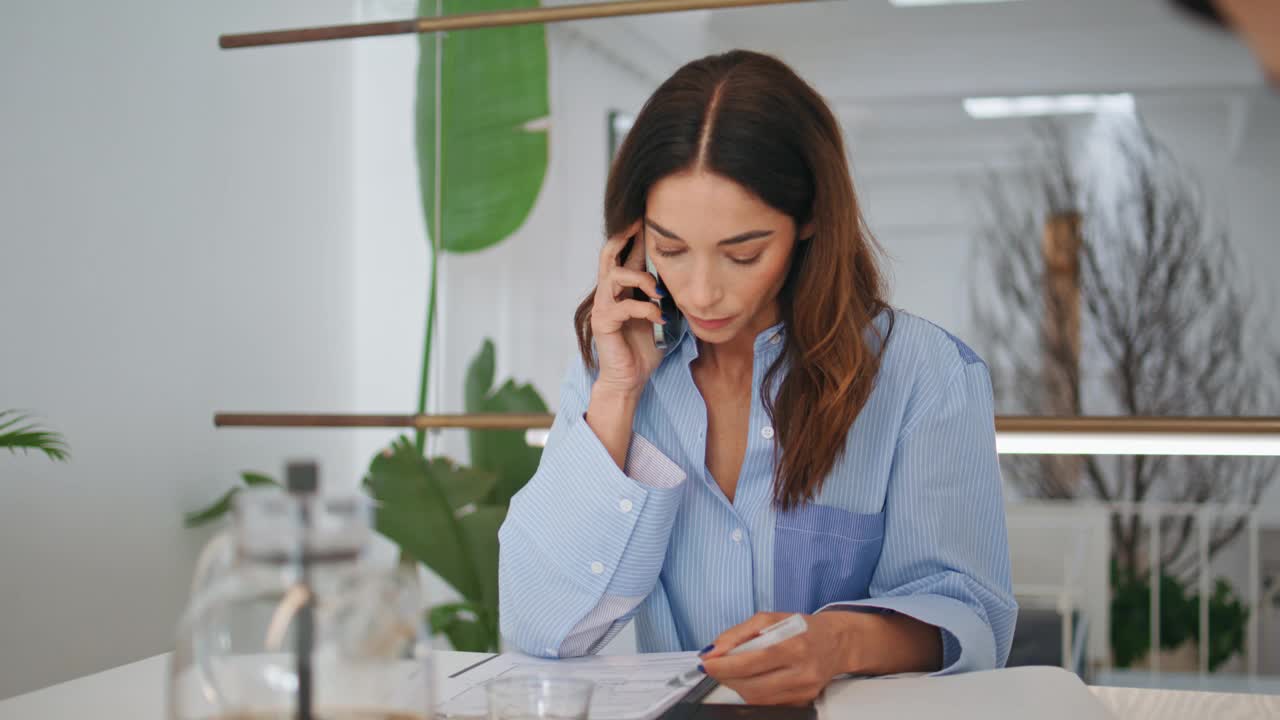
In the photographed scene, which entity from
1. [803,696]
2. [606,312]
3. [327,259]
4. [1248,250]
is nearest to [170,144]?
[327,259]

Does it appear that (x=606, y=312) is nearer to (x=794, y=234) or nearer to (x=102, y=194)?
(x=794, y=234)

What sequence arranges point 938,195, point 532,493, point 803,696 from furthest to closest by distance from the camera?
point 938,195 < point 532,493 < point 803,696

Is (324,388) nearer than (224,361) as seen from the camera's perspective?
No

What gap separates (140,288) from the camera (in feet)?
7.86

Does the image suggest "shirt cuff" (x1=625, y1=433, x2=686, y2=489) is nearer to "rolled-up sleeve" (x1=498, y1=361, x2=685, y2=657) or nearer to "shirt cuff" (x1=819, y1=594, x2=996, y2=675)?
"rolled-up sleeve" (x1=498, y1=361, x2=685, y2=657)

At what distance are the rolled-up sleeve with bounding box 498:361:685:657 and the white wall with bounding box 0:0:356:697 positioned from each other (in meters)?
1.37

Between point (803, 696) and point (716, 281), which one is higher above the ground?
point (716, 281)

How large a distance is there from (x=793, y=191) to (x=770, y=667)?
1.71 ft

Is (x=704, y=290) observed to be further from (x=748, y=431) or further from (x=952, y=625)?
(x=952, y=625)

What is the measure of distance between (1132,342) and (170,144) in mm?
2302

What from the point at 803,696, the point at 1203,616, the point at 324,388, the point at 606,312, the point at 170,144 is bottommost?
the point at 1203,616

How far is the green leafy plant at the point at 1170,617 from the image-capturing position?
2.85m

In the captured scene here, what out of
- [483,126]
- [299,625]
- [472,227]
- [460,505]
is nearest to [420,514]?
[460,505]

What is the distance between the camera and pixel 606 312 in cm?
122
